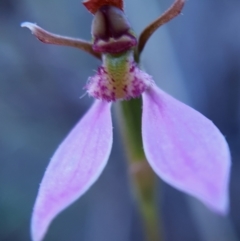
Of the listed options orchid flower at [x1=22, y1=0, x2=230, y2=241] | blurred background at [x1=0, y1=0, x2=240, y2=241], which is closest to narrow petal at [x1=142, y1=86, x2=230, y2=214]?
orchid flower at [x1=22, y1=0, x2=230, y2=241]

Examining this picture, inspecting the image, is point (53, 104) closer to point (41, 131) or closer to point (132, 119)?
point (41, 131)

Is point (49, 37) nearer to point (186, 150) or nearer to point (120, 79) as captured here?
point (120, 79)

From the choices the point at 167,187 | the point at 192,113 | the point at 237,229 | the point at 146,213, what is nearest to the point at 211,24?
the point at 167,187

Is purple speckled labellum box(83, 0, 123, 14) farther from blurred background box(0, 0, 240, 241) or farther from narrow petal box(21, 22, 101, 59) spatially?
blurred background box(0, 0, 240, 241)

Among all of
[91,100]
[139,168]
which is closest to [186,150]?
[139,168]

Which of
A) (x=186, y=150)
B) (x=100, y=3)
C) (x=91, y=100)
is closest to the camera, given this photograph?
(x=186, y=150)

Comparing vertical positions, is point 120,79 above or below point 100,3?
below
